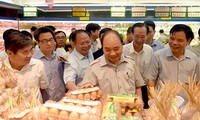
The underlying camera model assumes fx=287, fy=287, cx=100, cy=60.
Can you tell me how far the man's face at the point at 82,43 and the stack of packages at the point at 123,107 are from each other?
1276 millimetres

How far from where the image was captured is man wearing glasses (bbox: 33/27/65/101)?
143 inches

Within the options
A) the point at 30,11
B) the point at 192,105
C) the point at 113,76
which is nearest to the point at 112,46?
the point at 113,76

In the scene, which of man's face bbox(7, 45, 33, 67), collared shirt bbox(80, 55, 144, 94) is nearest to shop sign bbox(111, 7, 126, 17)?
collared shirt bbox(80, 55, 144, 94)

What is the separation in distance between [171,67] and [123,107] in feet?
3.95

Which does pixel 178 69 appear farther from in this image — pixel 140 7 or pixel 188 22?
pixel 188 22

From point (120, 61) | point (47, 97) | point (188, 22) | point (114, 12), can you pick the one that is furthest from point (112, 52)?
point (188, 22)

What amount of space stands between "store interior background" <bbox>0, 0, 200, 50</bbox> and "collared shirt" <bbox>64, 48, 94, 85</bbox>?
4209 millimetres

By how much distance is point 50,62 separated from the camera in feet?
12.4

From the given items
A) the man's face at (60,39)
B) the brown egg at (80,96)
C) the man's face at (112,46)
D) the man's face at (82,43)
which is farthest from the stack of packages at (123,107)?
the man's face at (60,39)

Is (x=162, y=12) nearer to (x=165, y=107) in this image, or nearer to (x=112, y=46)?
(x=112, y=46)

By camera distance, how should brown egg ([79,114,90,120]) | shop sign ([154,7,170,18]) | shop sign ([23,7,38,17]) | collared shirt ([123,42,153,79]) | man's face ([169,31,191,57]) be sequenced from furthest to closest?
shop sign ([23,7,38,17]), shop sign ([154,7,170,18]), collared shirt ([123,42,153,79]), man's face ([169,31,191,57]), brown egg ([79,114,90,120])

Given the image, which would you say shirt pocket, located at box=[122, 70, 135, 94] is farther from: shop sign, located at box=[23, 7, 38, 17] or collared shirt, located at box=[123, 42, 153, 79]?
shop sign, located at box=[23, 7, 38, 17]

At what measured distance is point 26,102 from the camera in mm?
2162

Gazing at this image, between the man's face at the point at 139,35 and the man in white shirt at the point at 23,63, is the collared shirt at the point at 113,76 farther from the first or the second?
the man's face at the point at 139,35
